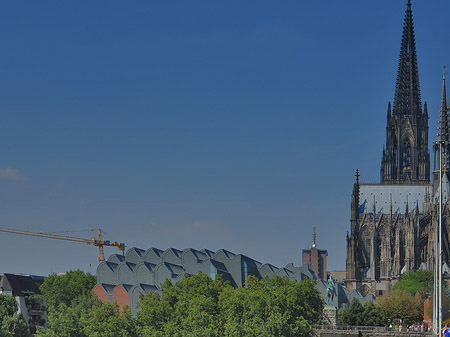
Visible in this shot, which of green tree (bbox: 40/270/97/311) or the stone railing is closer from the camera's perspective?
the stone railing

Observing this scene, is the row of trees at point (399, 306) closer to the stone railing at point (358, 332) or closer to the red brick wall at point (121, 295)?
the stone railing at point (358, 332)

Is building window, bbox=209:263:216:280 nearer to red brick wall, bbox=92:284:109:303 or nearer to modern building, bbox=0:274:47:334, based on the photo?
red brick wall, bbox=92:284:109:303

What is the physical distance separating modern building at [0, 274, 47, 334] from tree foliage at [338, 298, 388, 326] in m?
39.3

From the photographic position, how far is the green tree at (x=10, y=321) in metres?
112

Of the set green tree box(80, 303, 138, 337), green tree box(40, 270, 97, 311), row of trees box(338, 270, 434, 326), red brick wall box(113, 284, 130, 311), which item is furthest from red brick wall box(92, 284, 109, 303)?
green tree box(80, 303, 138, 337)

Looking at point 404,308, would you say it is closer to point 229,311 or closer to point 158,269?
point 158,269

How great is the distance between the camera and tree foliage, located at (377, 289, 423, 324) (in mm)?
149250

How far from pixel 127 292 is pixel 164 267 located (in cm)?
800

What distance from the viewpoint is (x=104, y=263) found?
520ft

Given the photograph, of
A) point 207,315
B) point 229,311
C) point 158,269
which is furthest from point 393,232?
point 207,315

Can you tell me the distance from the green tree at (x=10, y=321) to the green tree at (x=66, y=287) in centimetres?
2959

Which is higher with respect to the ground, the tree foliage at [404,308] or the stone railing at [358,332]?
the tree foliage at [404,308]

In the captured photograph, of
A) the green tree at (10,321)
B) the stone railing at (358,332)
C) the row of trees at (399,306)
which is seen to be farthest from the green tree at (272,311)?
the green tree at (10,321)

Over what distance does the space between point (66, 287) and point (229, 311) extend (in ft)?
170
